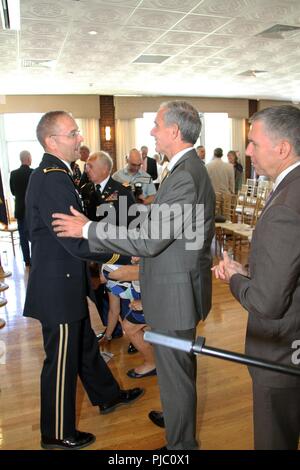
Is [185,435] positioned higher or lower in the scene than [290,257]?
lower

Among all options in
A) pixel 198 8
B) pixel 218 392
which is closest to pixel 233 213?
pixel 198 8

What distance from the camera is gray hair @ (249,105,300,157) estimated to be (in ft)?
4.01

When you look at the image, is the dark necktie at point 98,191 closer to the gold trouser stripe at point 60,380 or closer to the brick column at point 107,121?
the gold trouser stripe at point 60,380

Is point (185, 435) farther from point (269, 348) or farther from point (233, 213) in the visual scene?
point (233, 213)

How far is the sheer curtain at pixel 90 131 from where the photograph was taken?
1077 centimetres

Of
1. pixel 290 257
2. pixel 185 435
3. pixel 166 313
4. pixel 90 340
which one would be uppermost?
pixel 290 257

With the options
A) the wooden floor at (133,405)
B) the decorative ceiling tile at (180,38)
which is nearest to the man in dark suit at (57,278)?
the wooden floor at (133,405)

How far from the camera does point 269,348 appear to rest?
128 centimetres

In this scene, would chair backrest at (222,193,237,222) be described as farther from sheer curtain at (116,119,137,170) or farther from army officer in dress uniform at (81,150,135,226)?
sheer curtain at (116,119,137,170)

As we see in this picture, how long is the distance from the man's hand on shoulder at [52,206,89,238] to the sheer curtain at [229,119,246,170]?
11.9 meters

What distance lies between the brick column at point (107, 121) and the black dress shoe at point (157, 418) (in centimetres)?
943

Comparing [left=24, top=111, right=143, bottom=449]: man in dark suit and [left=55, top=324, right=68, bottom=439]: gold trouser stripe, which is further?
[left=55, top=324, right=68, bottom=439]: gold trouser stripe

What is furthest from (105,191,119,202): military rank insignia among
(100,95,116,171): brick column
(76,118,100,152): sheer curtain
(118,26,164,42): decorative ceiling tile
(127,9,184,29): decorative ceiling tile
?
(100,95,116,171): brick column

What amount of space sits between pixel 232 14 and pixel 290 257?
176 inches
